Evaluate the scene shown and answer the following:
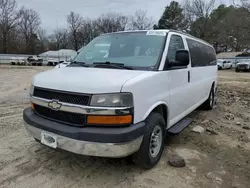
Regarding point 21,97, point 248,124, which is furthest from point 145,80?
point 21,97

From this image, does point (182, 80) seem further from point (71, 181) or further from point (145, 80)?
point (71, 181)

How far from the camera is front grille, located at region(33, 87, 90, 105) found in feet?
8.80

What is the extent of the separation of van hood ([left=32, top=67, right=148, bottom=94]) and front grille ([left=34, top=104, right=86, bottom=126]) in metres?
0.29

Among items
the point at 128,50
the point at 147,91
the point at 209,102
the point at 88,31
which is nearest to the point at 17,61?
the point at 88,31

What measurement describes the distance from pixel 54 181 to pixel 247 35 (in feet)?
124

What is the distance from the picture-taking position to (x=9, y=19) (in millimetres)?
59562

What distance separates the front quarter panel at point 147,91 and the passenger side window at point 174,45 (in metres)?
0.41

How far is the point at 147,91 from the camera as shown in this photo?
2.97 metres

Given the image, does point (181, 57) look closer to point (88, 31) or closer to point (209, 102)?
point (209, 102)

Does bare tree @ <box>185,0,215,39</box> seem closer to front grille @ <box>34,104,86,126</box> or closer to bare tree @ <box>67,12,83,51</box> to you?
bare tree @ <box>67,12,83,51</box>

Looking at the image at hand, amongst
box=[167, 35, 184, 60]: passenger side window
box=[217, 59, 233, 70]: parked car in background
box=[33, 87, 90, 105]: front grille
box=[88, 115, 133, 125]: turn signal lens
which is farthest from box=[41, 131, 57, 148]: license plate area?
box=[217, 59, 233, 70]: parked car in background

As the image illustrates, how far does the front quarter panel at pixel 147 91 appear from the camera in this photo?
9.04 ft

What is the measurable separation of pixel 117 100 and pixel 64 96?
66 cm

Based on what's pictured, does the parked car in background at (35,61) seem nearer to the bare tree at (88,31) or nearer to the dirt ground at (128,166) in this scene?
the bare tree at (88,31)
